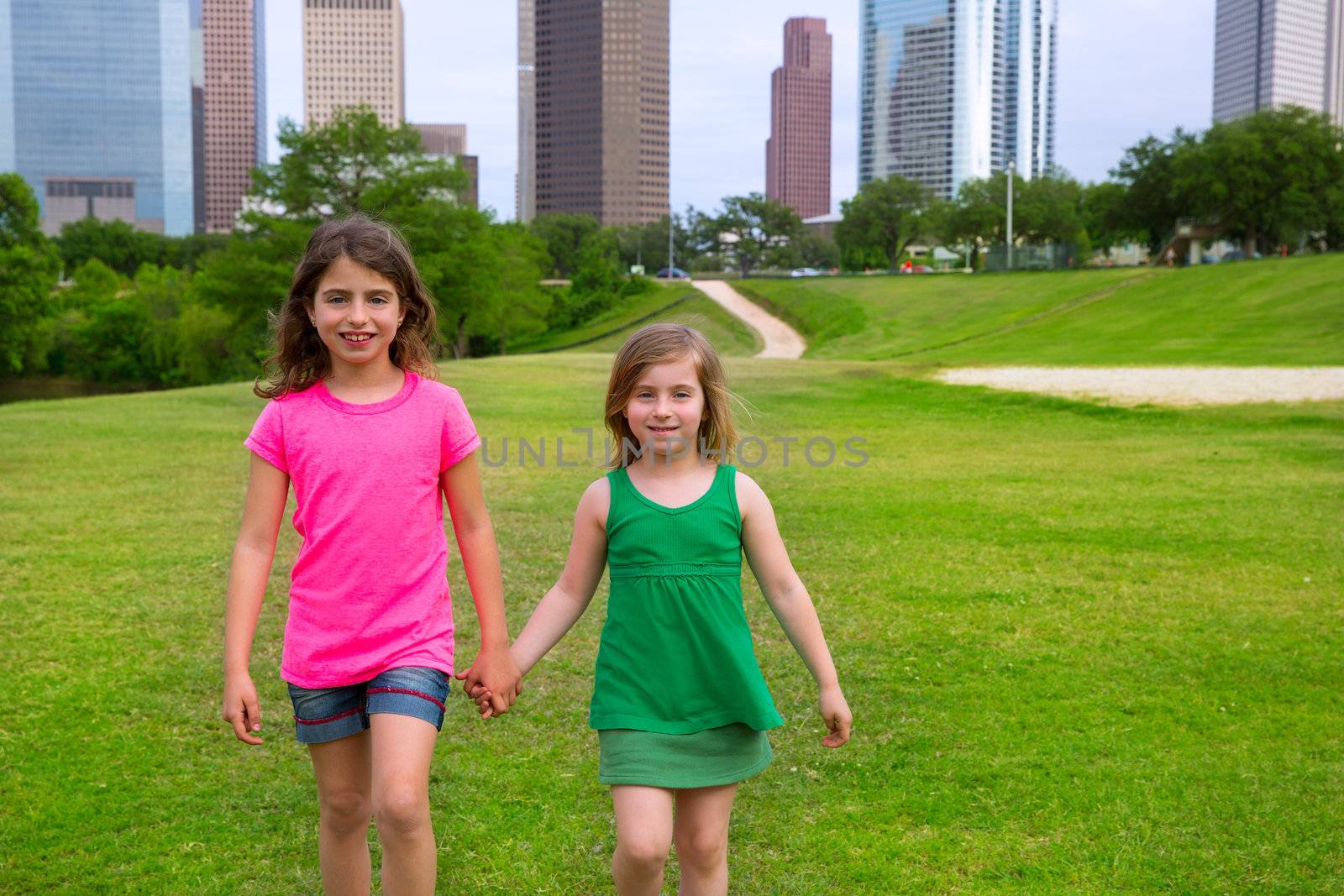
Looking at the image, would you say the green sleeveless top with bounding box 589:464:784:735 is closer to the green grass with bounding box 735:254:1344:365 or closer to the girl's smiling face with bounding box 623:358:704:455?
the girl's smiling face with bounding box 623:358:704:455

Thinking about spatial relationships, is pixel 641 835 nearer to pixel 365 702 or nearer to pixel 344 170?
pixel 365 702

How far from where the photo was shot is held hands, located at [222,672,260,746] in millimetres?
2594

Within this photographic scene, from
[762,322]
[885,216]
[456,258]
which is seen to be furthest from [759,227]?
[456,258]

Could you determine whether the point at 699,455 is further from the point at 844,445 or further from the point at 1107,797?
the point at 844,445

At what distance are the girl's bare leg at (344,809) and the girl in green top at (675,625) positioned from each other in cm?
34

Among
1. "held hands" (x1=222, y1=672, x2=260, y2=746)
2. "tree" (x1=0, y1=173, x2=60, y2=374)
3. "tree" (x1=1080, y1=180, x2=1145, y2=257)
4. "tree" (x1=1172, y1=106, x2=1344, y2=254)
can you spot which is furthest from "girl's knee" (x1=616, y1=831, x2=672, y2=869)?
"tree" (x1=1080, y1=180, x2=1145, y2=257)

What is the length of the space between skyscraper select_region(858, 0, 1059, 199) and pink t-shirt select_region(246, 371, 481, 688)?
143106 mm

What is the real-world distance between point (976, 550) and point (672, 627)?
5548mm

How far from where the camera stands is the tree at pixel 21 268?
38906 millimetres

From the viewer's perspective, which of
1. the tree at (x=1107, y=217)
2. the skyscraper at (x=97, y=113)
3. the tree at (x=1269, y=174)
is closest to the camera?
the tree at (x=1269, y=174)

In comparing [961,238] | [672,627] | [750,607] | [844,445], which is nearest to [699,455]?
[672,627]

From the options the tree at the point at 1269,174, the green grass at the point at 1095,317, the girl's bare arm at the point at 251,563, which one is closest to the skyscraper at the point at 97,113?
the green grass at the point at 1095,317

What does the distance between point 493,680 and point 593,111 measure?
174 metres

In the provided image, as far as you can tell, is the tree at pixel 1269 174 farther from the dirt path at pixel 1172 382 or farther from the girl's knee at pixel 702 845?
the girl's knee at pixel 702 845
